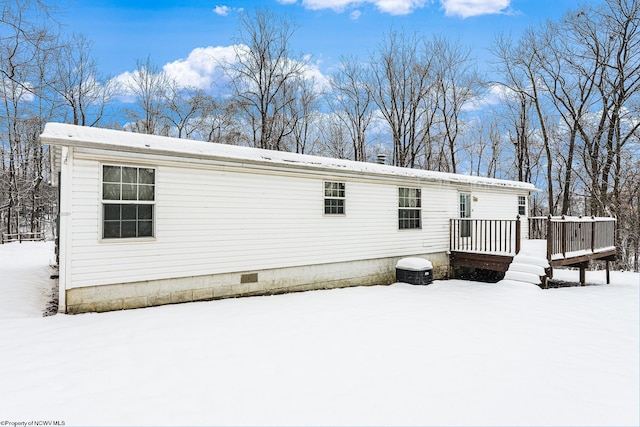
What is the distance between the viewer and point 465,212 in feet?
38.2

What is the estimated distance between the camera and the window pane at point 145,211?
19.8ft

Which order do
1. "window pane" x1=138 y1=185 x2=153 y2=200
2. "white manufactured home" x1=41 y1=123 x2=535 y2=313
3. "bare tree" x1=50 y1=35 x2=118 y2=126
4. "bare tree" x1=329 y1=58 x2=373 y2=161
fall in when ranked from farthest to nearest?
"bare tree" x1=329 y1=58 x2=373 y2=161
"bare tree" x1=50 y1=35 x2=118 y2=126
"window pane" x1=138 y1=185 x2=153 y2=200
"white manufactured home" x1=41 y1=123 x2=535 y2=313

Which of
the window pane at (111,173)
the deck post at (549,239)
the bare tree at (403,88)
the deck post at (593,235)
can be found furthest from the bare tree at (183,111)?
the deck post at (593,235)

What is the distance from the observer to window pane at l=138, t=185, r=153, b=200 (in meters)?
6.00

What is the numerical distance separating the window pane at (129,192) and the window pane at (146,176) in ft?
0.51

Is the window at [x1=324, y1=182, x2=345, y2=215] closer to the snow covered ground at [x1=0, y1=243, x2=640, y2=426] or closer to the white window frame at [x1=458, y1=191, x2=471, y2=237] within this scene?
the snow covered ground at [x1=0, y1=243, x2=640, y2=426]

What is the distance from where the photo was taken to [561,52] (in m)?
18.8

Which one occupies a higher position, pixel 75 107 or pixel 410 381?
pixel 75 107

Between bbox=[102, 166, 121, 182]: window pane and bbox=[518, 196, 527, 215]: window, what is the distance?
1395cm

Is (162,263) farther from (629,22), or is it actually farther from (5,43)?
(629,22)

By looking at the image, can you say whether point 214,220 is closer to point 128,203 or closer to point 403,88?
point 128,203

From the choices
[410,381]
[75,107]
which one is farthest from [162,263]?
[75,107]

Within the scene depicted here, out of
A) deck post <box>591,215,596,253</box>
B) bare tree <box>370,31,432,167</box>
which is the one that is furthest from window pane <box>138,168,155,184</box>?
bare tree <box>370,31,432,167</box>

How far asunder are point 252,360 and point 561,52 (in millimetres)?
23188
